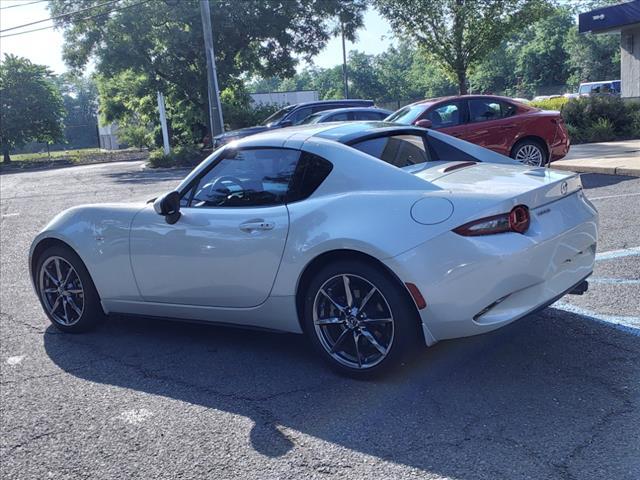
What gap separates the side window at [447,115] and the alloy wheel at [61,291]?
8168mm

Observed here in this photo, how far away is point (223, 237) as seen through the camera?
14.5ft

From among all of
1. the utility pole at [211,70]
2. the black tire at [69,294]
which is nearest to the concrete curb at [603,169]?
the black tire at [69,294]

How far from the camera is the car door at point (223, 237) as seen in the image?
4293 mm

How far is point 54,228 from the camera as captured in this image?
5402 millimetres

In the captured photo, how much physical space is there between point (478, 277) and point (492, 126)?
8.96 m

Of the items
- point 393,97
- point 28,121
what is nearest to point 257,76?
point 28,121

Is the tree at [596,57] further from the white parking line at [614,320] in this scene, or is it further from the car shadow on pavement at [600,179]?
the white parking line at [614,320]

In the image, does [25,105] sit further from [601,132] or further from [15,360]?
[15,360]

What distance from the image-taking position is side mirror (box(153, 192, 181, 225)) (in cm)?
463

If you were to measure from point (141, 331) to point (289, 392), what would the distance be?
1.98m

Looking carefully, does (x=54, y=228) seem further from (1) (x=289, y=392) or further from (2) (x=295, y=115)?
(2) (x=295, y=115)

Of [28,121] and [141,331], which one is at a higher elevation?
[28,121]

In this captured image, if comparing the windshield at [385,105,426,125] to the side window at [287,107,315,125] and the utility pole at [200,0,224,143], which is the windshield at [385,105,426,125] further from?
the utility pole at [200,0,224,143]

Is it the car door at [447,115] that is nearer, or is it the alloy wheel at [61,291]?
the alloy wheel at [61,291]
